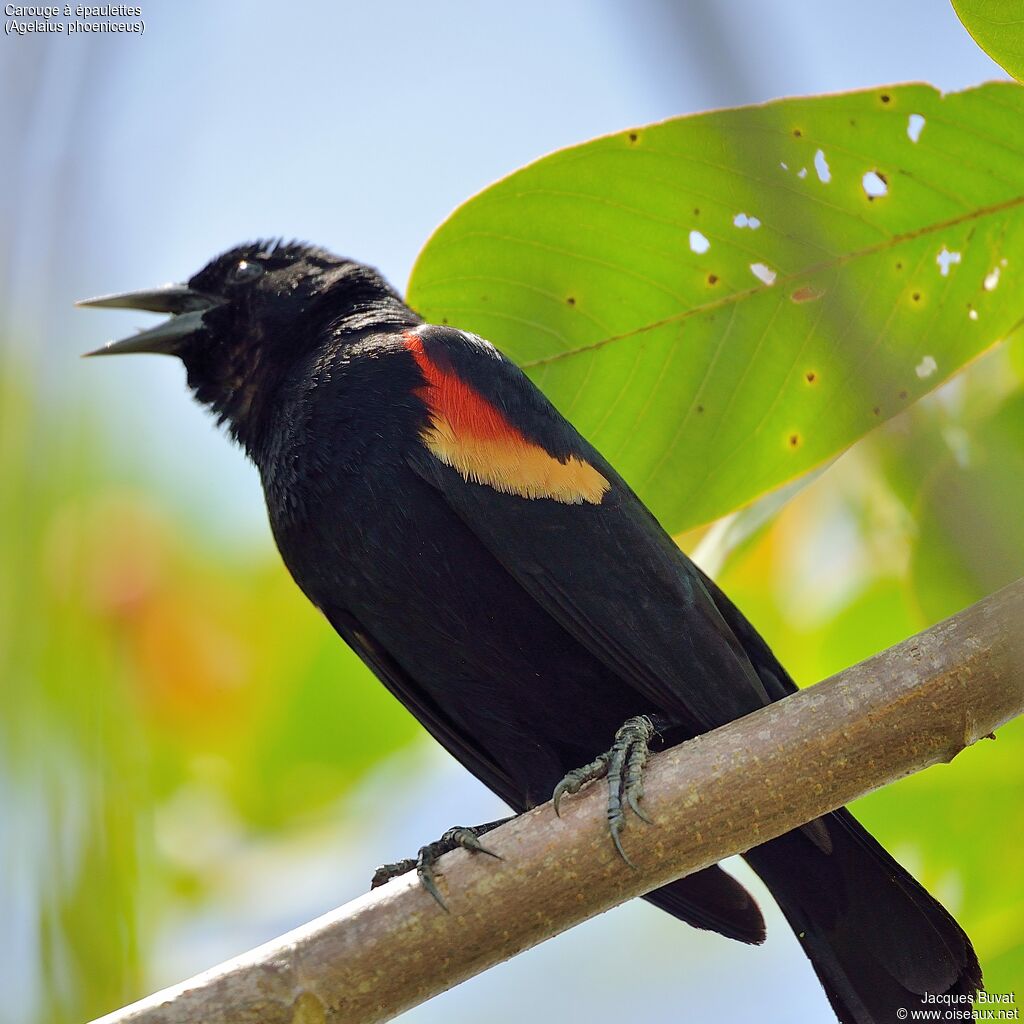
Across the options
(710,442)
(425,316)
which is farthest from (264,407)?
(710,442)

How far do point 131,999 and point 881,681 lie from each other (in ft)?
3.72

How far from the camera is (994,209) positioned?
2354 millimetres

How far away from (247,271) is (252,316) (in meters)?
0.20

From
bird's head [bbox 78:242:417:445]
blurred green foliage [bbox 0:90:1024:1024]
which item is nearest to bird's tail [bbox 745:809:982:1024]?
blurred green foliage [bbox 0:90:1024:1024]

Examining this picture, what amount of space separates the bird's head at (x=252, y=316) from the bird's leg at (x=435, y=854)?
112 cm

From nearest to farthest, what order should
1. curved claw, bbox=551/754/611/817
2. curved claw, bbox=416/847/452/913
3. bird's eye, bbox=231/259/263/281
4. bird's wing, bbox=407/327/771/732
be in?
curved claw, bbox=416/847/452/913
curved claw, bbox=551/754/611/817
bird's wing, bbox=407/327/771/732
bird's eye, bbox=231/259/263/281

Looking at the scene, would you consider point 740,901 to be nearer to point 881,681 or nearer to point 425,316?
point 881,681

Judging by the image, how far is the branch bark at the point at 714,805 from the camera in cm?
178

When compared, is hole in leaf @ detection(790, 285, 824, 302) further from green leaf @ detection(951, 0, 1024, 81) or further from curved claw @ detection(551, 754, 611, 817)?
curved claw @ detection(551, 754, 611, 817)

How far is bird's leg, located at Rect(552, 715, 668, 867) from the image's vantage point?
183 centimetres

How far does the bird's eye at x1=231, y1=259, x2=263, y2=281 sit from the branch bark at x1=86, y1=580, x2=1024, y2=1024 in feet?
6.57

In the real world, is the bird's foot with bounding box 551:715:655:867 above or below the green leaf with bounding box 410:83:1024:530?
below

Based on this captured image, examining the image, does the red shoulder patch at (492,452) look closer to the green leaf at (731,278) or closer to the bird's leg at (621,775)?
the green leaf at (731,278)

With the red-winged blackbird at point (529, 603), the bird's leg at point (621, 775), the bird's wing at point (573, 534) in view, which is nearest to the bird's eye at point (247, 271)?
the red-winged blackbird at point (529, 603)
